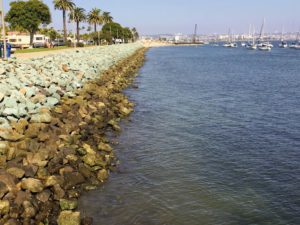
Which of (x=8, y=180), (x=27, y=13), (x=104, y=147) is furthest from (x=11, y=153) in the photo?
(x=27, y=13)

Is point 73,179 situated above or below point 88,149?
below

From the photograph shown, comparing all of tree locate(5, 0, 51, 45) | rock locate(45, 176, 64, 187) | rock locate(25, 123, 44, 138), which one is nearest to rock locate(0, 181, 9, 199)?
rock locate(45, 176, 64, 187)

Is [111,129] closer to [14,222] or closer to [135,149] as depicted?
[135,149]

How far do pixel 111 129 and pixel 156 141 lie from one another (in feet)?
8.84

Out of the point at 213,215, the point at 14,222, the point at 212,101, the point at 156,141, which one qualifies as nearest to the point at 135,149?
the point at 156,141

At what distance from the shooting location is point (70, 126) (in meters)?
14.9

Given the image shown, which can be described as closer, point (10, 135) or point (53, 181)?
point (53, 181)

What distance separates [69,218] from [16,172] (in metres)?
2.23

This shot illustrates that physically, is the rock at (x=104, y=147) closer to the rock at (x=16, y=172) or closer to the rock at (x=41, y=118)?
the rock at (x=41, y=118)

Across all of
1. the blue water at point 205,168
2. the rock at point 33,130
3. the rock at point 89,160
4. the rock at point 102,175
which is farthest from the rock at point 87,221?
the rock at point 33,130

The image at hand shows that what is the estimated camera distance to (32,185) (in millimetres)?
9688

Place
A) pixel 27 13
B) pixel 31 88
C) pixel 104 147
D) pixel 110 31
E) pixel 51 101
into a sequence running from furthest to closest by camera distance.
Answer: pixel 110 31 → pixel 27 13 → pixel 31 88 → pixel 51 101 → pixel 104 147

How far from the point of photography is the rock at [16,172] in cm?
986

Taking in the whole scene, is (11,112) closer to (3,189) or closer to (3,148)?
(3,148)
